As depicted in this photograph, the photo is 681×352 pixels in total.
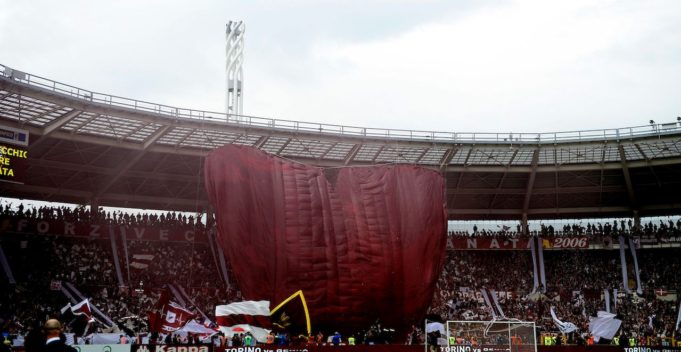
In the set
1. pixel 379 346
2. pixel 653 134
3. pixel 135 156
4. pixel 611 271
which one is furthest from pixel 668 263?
pixel 135 156

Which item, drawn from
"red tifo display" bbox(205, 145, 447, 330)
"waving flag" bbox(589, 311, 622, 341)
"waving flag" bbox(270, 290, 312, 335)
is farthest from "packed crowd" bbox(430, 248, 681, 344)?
"waving flag" bbox(270, 290, 312, 335)

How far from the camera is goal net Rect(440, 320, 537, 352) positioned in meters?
24.0

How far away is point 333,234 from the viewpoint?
25.3 m

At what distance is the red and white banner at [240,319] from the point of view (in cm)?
2319

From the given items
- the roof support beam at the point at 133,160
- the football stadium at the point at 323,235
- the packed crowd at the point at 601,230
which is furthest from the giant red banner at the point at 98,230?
the packed crowd at the point at 601,230

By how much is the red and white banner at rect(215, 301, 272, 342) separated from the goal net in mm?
6572

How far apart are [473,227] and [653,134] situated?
53.1 feet

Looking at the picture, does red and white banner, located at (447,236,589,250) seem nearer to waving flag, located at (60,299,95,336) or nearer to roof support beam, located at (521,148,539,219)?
roof support beam, located at (521,148,539,219)

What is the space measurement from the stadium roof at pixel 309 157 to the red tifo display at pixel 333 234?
13.9 meters

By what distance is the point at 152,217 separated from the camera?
45656 millimetres

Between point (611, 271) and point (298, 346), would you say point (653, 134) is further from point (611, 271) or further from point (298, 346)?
point (298, 346)

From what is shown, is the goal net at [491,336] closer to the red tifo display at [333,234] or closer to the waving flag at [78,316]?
the red tifo display at [333,234]

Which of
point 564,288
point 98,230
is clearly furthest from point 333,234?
point 564,288

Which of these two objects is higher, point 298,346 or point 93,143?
point 93,143
